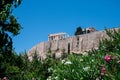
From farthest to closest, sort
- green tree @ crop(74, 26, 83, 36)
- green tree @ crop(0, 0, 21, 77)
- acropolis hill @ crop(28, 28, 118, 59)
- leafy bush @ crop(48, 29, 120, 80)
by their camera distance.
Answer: green tree @ crop(74, 26, 83, 36)
acropolis hill @ crop(28, 28, 118, 59)
green tree @ crop(0, 0, 21, 77)
leafy bush @ crop(48, 29, 120, 80)

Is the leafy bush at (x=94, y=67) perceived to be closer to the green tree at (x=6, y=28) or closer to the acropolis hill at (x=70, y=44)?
the green tree at (x=6, y=28)

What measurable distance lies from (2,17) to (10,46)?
1803 mm

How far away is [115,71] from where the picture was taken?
222 inches

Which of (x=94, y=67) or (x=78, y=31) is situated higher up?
(x=78, y=31)

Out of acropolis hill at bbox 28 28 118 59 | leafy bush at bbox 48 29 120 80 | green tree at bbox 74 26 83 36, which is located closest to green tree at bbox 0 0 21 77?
leafy bush at bbox 48 29 120 80

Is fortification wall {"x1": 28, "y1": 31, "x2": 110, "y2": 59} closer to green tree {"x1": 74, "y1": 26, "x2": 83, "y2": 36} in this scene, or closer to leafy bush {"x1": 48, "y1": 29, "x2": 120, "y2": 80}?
green tree {"x1": 74, "y1": 26, "x2": 83, "y2": 36}

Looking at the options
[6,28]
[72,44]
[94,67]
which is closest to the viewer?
[94,67]

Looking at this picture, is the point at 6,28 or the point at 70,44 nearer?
the point at 6,28

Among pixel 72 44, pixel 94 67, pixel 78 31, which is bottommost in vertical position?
pixel 94 67

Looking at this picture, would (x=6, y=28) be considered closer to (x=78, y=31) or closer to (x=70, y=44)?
(x=70, y=44)

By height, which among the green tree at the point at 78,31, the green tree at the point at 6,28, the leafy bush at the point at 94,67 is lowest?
the leafy bush at the point at 94,67

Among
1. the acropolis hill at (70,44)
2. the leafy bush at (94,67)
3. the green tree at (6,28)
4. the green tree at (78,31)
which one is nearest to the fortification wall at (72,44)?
the acropolis hill at (70,44)

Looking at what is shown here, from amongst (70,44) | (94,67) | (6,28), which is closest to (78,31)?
(70,44)

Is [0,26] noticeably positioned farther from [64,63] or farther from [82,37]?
[82,37]
